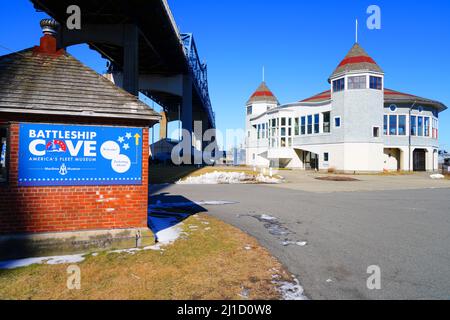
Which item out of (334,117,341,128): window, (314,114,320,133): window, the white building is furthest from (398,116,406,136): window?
Result: (314,114,320,133): window

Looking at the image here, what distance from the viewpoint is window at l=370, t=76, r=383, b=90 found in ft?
116

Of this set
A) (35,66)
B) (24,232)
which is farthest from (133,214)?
(35,66)

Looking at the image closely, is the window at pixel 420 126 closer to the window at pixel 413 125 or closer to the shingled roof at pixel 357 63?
the window at pixel 413 125

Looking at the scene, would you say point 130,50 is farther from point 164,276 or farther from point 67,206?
point 164,276

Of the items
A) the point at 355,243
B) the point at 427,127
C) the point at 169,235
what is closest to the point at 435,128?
the point at 427,127

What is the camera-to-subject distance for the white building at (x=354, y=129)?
35469 millimetres

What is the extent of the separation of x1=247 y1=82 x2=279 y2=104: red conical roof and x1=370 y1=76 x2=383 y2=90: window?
68.1 ft

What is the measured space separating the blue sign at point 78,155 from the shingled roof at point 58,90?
354 mm

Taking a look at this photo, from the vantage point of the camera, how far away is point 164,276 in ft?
16.7

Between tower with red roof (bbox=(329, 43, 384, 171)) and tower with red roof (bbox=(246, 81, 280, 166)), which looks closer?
tower with red roof (bbox=(329, 43, 384, 171))

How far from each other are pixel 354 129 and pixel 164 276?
113 feet

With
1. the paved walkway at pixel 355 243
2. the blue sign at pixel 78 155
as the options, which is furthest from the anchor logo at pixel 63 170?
the paved walkway at pixel 355 243

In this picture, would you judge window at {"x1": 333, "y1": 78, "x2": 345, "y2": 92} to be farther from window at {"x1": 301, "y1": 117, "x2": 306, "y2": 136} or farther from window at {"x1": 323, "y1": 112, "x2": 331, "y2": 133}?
window at {"x1": 301, "y1": 117, "x2": 306, "y2": 136}

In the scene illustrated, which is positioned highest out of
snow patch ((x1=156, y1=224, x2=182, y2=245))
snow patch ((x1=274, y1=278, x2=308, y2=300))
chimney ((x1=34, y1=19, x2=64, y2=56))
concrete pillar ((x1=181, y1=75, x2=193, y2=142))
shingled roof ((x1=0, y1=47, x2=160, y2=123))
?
concrete pillar ((x1=181, y1=75, x2=193, y2=142))
